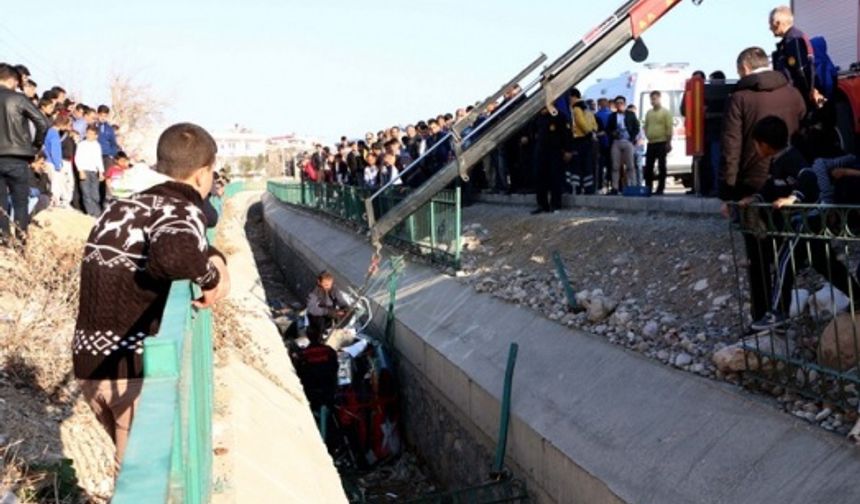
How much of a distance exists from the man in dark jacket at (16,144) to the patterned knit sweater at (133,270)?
5455 millimetres

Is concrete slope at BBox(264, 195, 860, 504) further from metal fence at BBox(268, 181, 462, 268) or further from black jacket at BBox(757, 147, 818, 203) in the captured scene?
metal fence at BBox(268, 181, 462, 268)

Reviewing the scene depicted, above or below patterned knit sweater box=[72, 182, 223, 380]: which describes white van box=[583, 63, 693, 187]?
above

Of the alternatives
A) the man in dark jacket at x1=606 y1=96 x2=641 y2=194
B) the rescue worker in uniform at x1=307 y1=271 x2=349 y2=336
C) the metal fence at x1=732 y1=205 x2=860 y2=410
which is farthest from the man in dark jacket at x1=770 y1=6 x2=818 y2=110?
the man in dark jacket at x1=606 y1=96 x2=641 y2=194

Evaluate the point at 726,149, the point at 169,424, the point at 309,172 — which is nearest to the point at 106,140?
the point at 726,149

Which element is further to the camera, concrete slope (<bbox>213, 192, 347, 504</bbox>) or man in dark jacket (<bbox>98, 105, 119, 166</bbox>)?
man in dark jacket (<bbox>98, 105, 119, 166</bbox>)

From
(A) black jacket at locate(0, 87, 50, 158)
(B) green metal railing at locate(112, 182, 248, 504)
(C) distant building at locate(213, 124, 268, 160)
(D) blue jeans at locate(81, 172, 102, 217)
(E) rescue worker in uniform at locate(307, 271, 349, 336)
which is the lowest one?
(E) rescue worker in uniform at locate(307, 271, 349, 336)

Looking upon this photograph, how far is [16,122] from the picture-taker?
9289mm

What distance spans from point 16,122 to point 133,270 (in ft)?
20.1

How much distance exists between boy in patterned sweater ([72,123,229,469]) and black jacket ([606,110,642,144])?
13.2 metres

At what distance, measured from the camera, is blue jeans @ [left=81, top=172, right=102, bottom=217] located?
1527 centimetres

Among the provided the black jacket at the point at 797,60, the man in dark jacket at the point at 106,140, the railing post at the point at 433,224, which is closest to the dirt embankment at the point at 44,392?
the railing post at the point at 433,224

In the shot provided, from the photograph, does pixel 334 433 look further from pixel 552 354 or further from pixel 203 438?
pixel 203 438

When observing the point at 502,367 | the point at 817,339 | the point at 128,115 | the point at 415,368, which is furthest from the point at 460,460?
the point at 128,115

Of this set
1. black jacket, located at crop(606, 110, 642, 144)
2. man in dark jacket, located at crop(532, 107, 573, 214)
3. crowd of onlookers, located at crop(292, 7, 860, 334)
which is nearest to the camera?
crowd of onlookers, located at crop(292, 7, 860, 334)
